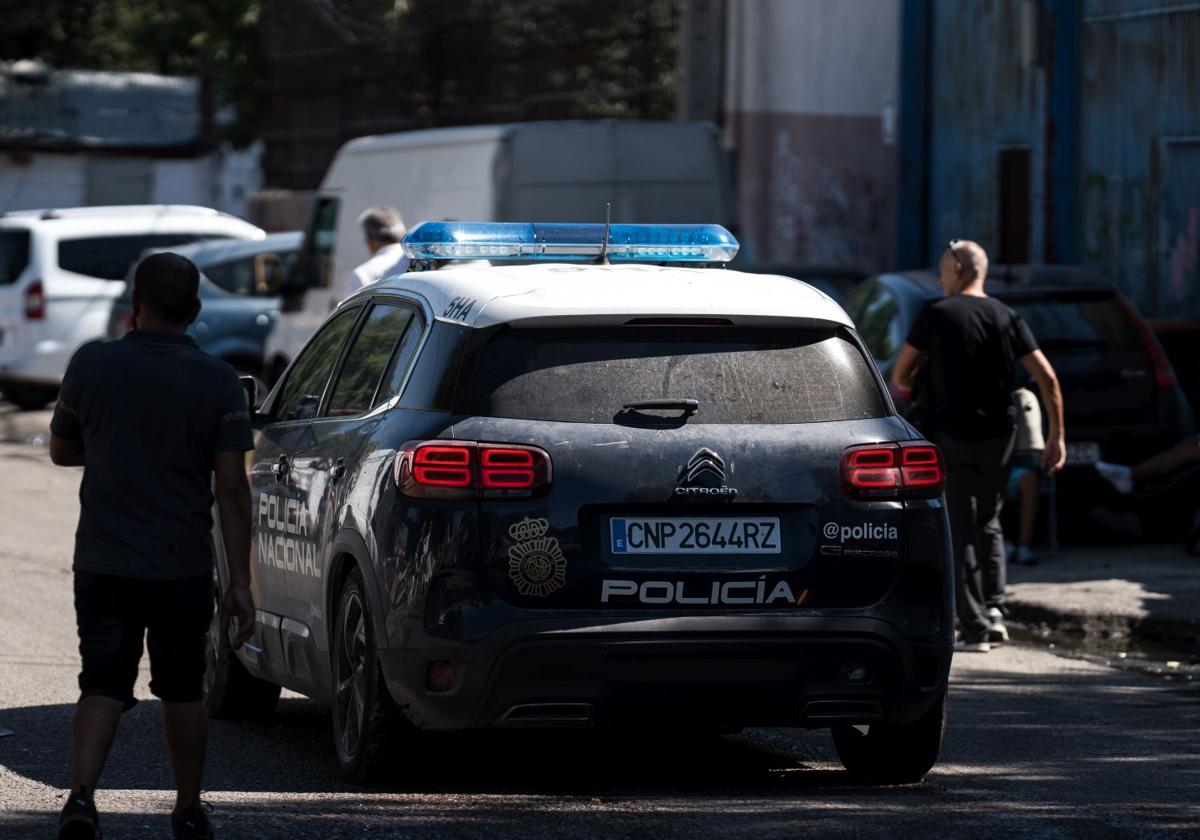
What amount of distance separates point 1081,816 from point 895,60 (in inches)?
769

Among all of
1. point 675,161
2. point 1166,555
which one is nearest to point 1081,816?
point 1166,555

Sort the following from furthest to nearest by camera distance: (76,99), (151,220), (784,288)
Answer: (76,99) → (151,220) → (784,288)

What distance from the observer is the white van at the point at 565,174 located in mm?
17188

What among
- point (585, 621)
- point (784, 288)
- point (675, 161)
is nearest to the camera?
point (585, 621)

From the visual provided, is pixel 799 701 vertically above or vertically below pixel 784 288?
below

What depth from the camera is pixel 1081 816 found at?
6492 millimetres

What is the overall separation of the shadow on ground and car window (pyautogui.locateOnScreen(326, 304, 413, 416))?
3.80 ft

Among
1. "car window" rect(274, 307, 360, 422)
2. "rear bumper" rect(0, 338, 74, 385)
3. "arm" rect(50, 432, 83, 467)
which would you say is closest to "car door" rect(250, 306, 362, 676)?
"car window" rect(274, 307, 360, 422)

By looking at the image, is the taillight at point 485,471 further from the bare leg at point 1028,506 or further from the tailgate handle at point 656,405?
the bare leg at point 1028,506

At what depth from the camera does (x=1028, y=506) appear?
1328 centimetres

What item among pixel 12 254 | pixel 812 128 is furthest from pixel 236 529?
pixel 812 128

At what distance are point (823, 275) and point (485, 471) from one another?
12527mm

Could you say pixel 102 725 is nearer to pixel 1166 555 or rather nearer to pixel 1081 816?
pixel 1081 816

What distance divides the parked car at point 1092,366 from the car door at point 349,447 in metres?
6.09
